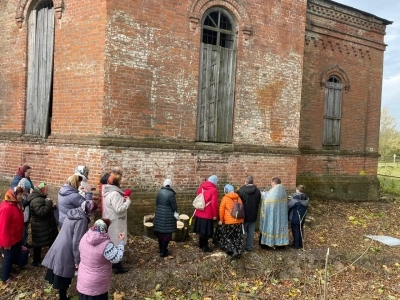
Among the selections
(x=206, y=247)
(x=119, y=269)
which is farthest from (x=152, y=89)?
(x=119, y=269)

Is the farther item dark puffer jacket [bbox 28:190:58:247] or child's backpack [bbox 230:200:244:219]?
child's backpack [bbox 230:200:244:219]

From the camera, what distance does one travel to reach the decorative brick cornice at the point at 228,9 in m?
9.51

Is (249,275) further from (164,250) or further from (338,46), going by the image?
(338,46)

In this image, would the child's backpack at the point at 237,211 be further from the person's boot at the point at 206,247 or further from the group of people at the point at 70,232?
the group of people at the point at 70,232

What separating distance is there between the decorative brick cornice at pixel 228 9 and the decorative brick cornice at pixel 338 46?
174 inches

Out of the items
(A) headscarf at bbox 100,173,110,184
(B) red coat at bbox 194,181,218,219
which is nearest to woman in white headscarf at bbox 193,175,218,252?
(B) red coat at bbox 194,181,218,219

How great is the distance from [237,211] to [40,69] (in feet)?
19.8

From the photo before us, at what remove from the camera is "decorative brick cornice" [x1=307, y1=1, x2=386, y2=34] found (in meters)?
14.1

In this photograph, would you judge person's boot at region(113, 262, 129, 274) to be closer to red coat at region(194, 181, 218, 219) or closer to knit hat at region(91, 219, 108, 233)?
red coat at region(194, 181, 218, 219)

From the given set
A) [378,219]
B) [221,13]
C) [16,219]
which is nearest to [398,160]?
[378,219]

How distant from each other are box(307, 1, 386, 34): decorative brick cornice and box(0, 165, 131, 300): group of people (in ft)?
34.0

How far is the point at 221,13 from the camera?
33.6 feet

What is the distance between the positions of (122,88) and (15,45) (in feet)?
12.6

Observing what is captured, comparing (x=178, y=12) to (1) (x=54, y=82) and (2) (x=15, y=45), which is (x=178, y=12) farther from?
(2) (x=15, y=45)
